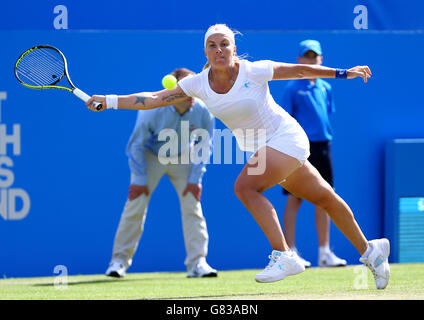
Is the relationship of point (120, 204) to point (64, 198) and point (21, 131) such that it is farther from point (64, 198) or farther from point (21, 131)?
point (21, 131)

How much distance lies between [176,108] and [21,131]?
1.31m

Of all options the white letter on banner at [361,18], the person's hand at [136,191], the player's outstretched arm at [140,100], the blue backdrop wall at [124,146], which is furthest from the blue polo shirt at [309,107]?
the player's outstretched arm at [140,100]

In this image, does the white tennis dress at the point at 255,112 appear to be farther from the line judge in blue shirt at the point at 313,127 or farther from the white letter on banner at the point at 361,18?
the white letter on banner at the point at 361,18

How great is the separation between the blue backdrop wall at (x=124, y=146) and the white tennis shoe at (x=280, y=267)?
2.61m

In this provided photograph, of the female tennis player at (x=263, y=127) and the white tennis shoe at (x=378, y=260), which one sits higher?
the female tennis player at (x=263, y=127)

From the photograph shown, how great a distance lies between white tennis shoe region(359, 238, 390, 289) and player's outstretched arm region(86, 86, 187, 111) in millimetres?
1455

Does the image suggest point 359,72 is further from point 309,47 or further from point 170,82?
point 309,47

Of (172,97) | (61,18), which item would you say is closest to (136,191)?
(61,18)

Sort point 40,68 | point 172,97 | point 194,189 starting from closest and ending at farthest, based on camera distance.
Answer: point 172,97 → point 40,68 → point 194,189

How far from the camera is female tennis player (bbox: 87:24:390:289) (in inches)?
204

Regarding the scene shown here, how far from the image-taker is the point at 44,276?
24.8 feet

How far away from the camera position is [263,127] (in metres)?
5.28

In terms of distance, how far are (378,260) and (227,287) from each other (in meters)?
1.28

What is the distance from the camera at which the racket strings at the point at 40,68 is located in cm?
586
